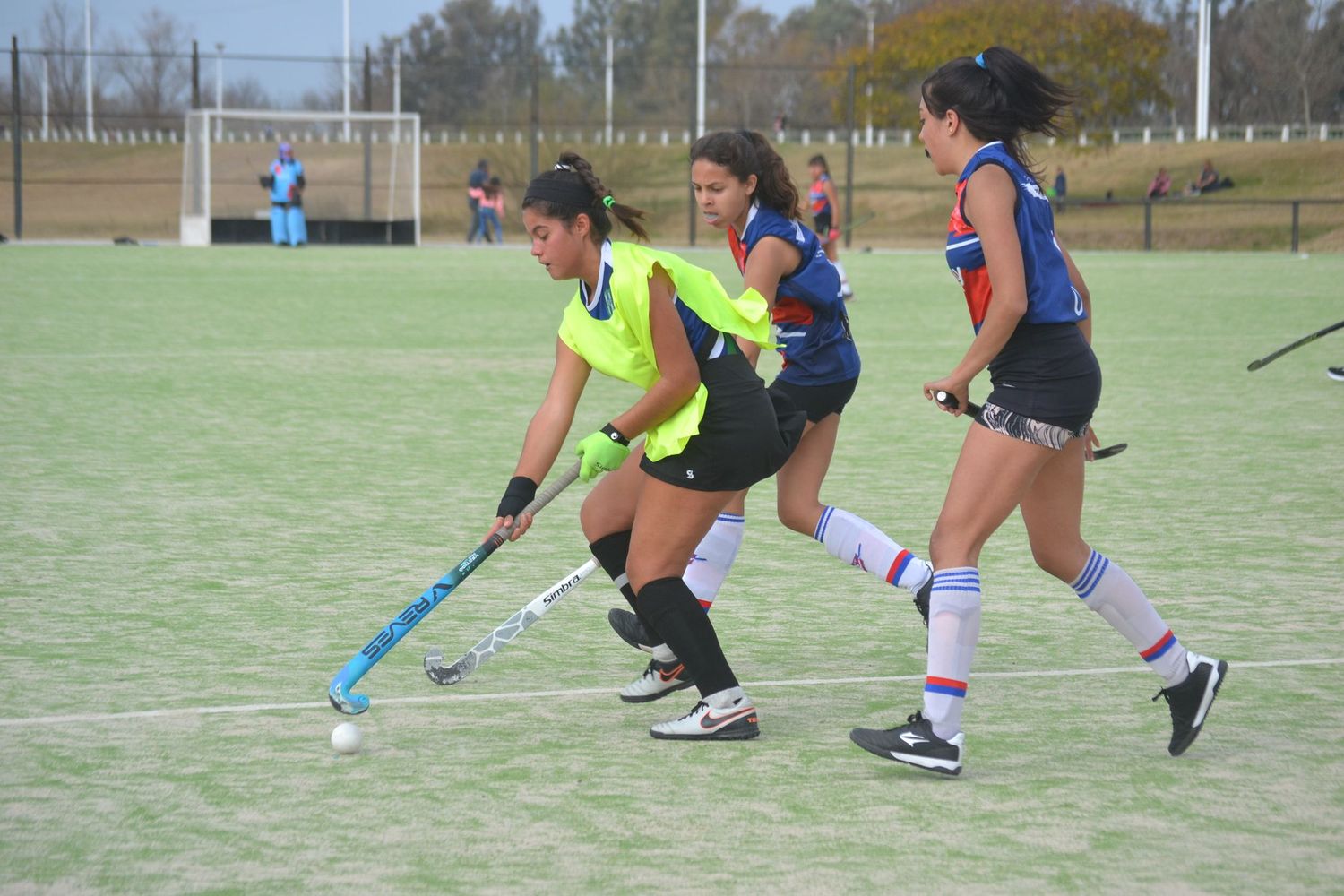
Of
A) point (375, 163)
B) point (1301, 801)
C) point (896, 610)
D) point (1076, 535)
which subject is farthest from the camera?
point (375, 163)

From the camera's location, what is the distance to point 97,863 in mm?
3639

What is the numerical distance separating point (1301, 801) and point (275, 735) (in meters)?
2.58

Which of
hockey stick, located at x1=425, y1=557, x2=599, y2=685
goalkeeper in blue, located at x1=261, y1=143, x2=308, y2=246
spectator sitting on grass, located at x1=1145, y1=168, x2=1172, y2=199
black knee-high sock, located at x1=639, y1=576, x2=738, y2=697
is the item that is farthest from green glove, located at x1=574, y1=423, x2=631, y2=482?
spectator sitting on grass, located at x1=1145, y1=168, x2=1172, y2=199

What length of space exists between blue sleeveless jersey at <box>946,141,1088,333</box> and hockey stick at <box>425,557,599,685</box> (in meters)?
1.49

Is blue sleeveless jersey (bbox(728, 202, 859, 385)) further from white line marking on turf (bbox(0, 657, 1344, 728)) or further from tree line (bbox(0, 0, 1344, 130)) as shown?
tree line (bbox(0, 0, 1344, 130))

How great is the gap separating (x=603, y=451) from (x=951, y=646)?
101 centimetres

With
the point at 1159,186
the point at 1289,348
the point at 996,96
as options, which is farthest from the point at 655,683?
the point at 1159,186

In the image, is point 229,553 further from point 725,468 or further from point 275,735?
point 725,468

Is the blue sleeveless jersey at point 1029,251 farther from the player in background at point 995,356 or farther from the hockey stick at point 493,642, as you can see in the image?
the hockey stick at point 493,642

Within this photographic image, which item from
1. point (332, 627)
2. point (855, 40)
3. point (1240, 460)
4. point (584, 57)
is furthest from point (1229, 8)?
point (332, 627)

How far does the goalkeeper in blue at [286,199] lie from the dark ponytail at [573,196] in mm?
29975

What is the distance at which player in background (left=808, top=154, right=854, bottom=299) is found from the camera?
869 inches

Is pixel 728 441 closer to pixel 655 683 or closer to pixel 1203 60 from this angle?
pixel 655 683

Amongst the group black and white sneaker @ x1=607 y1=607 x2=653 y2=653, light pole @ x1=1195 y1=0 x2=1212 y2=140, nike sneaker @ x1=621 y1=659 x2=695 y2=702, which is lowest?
nike sneaker @ x1=621 y1=659 x2=695 y2=702
